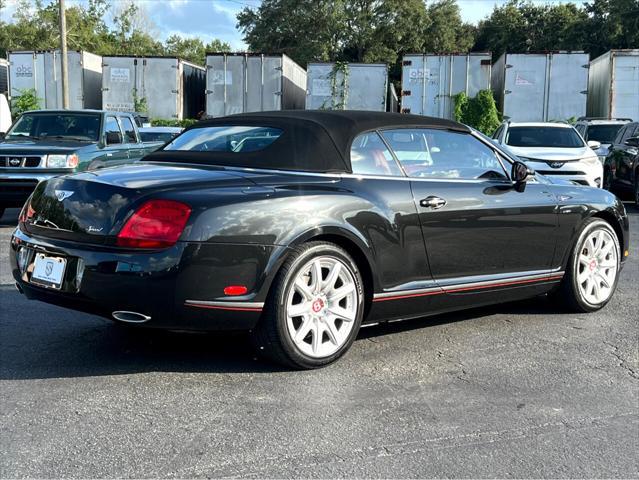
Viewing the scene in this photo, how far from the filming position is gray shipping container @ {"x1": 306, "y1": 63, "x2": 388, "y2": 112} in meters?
23.7

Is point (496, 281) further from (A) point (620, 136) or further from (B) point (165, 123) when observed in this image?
(B) point (165, 123)

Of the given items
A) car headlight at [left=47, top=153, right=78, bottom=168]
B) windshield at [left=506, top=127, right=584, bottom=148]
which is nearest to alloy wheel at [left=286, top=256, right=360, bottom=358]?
car headlight at [left=47, top=153, right=78, bottom=168]

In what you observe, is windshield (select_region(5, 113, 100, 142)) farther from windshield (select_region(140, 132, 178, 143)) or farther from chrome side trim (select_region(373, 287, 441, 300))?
chrome side trim (select_region(373, 287, 441, 300))

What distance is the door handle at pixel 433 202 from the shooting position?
15.3 ft

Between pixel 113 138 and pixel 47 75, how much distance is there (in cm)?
1577

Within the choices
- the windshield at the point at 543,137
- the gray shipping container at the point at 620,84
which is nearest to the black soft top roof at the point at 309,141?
the windshield at the point at 543,137

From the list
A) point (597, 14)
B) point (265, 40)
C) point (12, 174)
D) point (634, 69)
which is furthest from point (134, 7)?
point (12, 174)

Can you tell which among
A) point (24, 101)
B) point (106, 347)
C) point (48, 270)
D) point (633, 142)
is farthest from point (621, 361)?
point (24, 101)

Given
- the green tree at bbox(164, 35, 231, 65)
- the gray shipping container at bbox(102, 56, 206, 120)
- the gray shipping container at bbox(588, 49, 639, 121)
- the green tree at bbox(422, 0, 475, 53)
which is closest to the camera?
the gray shipping container at bbox(588, 49, 639, 121)

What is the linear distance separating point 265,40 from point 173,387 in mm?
49427

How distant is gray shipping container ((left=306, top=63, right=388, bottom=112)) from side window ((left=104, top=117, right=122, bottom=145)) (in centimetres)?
1260

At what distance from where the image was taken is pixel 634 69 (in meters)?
22.3

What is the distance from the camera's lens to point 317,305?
4.23 meters

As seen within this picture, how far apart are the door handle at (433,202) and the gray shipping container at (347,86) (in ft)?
63.0
